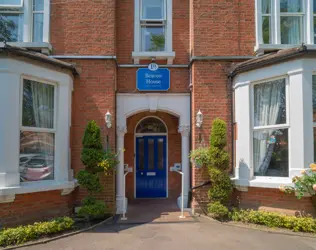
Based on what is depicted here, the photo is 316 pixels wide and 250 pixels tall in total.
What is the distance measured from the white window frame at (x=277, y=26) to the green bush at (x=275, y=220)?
3.88 meters

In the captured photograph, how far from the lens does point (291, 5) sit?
6.16 meters

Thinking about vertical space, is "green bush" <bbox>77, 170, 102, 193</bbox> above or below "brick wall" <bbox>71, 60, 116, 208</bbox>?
below

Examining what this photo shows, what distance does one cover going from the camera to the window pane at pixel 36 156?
493 centimetres

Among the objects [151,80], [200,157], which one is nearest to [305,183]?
[200,157]

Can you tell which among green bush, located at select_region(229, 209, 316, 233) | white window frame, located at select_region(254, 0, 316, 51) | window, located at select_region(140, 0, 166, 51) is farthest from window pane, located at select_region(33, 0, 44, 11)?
green bush, located at select_region(229, 209, 316, 233)

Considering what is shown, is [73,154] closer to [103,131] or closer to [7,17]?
[103,131]

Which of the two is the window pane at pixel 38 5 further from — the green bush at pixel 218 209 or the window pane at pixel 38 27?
the green bush at pixel 218 209

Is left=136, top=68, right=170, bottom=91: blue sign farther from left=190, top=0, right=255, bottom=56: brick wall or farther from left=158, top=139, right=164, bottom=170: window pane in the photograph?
left=158, top=139, right=164, bottom=170: window pane

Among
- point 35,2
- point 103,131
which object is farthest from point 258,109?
point 35,2

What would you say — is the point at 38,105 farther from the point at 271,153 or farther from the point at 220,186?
the point at 271,153

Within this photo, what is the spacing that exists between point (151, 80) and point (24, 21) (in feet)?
11.4

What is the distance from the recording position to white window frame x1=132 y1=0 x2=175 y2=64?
6297mm

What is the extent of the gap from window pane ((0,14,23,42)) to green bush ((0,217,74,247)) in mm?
4531

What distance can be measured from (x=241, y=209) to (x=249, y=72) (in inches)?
123
